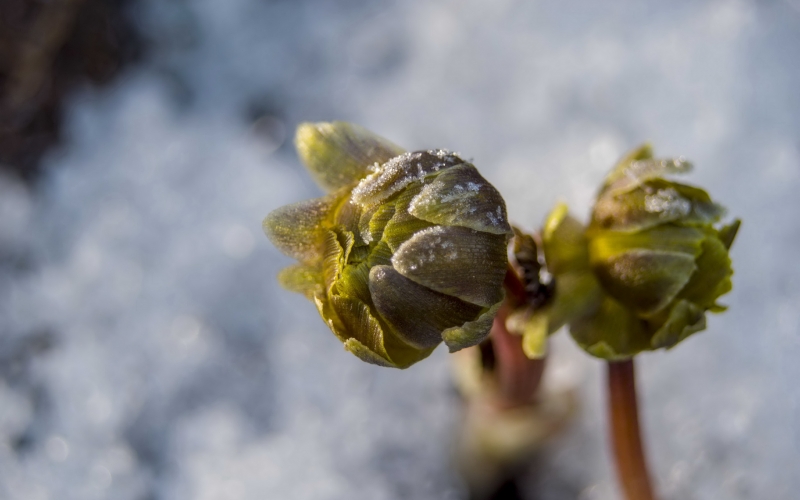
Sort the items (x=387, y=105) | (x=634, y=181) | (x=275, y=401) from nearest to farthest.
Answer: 1. (x=634, y=181)
2. (x=275, y=401)
3. (x=387, y=105)

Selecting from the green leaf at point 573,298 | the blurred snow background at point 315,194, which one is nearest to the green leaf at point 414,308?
the green leaf at point 573,298

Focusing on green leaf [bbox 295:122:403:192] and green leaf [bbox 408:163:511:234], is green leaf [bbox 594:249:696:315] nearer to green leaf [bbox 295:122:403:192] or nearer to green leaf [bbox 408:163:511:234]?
green leaf [bbox 408:163:511:234]

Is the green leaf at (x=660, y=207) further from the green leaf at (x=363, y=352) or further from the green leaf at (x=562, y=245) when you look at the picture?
the green leaf at (x=363, y=352)

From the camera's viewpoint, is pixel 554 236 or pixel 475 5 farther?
pixel 475 5

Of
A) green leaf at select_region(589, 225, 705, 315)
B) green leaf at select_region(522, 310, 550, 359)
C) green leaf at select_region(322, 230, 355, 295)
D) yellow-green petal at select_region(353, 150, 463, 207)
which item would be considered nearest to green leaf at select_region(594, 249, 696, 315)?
green leaf at select_region(589, 225, 705, 315)

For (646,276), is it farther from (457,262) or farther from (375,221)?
(375,221)

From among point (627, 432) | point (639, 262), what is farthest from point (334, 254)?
point (627, 432)

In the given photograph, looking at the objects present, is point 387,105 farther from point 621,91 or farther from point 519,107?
point 621,91

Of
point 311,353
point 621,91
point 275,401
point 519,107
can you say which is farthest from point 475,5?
point 275,401
